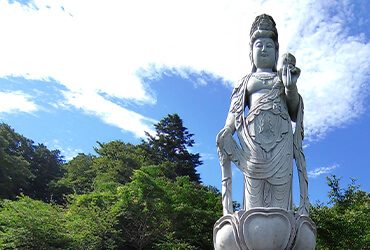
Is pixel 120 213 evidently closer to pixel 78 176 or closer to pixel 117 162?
pixel 117 162

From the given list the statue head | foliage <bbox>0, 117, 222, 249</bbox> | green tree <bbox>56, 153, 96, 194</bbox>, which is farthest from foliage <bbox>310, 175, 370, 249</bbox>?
green tree <bbox>56, 153, 96, 194</bbox>

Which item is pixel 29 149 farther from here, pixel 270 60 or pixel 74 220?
pixel 270 60

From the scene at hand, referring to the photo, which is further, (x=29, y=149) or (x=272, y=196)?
(x=29, y=149)

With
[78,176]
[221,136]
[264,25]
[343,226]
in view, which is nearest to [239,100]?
[221,136]

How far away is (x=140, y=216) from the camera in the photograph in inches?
625

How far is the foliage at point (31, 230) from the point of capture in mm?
12500

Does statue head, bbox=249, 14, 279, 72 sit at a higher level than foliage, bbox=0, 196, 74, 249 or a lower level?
higher

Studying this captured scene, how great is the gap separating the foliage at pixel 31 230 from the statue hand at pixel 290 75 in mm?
10677

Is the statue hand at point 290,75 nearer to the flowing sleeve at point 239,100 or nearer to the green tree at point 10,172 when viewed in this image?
the flowing sleeve at point 239,100

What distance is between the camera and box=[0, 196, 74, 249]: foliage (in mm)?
12500

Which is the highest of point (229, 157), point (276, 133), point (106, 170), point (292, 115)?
point (106, 170)

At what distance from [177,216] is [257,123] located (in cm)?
1206

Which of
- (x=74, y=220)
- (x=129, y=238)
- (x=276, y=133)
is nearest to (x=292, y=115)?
(x=276, y=133)

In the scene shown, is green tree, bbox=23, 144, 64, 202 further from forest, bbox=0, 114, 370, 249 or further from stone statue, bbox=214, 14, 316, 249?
stone statue, bbox=214, 14, 316, 249
